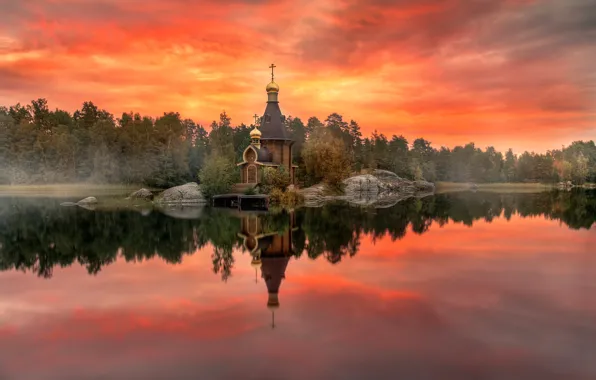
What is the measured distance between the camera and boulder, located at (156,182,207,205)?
5084 centimetres

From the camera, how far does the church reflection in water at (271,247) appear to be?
13833 mm

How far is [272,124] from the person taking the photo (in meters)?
55.6

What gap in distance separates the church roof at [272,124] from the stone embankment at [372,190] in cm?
778

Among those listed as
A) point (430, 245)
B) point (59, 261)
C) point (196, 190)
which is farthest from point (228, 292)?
point (196, 190)

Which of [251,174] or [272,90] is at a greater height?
[272,90]

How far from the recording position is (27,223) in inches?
1187

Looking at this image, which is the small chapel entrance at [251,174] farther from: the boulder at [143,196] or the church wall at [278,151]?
the boulder at [143,196]

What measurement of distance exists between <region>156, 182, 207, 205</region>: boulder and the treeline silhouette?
13354 mm

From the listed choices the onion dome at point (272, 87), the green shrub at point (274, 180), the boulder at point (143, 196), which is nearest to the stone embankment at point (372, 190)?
the green shrub at point (274, 180)

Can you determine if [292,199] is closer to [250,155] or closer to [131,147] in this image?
[250,155]

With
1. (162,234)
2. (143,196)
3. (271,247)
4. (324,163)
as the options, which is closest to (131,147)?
(143,196)

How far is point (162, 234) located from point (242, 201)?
23.8m

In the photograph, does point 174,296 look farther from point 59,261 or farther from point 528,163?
point 528,163

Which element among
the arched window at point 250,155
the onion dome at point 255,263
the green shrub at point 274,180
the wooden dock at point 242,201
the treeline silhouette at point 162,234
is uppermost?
A: the arched window at point 250,155
